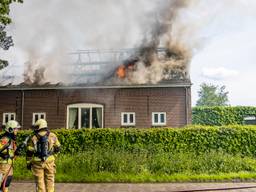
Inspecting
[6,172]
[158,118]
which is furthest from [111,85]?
[6,172]

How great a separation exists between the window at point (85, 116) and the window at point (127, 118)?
139 centimetres

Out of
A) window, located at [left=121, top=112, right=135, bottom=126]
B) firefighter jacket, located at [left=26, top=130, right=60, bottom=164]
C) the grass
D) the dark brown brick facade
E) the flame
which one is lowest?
the grass

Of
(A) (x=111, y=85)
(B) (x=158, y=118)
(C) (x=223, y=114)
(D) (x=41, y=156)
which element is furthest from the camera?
(C) (x=223, y=114)

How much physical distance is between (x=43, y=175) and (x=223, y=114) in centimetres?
2198

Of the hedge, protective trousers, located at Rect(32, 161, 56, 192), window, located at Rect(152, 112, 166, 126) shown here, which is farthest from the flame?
protective trousers, located at Rect(32, 161, 56, 192)

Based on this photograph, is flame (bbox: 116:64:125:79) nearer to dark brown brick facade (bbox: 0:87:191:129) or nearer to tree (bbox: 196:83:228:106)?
dark brown brick facade (bbox: 0:87:191:129)

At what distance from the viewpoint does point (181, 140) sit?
1315 cm

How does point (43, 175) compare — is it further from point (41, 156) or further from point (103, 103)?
point (103, 103)

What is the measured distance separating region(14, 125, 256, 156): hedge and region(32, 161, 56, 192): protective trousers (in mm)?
7030

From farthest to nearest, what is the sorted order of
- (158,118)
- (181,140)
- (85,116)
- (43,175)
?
(85,116) < (158,118) < (181,140) < (43,175)

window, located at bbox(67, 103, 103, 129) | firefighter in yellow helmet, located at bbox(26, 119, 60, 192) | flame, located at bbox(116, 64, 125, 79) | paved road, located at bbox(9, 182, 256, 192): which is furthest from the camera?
flame, located at bbox(116, 64, 125, 79)

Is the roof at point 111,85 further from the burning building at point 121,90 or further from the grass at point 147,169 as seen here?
the grass at point 147,169

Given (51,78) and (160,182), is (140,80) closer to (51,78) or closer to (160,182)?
(51,78)

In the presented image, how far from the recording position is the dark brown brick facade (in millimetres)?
18453
